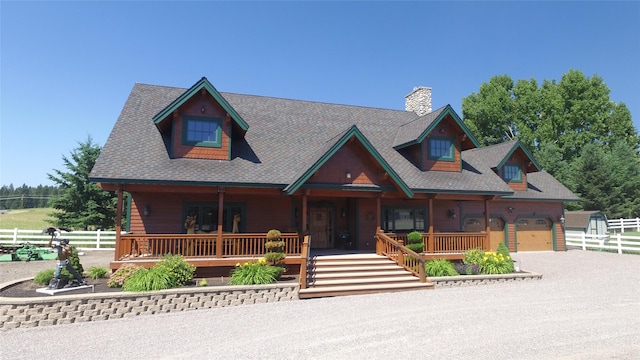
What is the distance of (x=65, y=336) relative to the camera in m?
7.49

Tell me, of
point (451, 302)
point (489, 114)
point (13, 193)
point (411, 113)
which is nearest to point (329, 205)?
point (451, 302)

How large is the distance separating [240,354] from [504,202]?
19.4 metres

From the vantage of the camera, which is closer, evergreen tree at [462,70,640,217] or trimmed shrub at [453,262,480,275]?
trimmed shrub at [453,262,480,275]

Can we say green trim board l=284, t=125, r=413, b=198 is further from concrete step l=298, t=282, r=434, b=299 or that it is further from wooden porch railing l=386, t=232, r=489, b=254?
concrete step l=298, t=282, r=434, b=299

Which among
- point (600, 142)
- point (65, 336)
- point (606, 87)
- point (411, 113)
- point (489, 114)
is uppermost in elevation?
point (606, 87)

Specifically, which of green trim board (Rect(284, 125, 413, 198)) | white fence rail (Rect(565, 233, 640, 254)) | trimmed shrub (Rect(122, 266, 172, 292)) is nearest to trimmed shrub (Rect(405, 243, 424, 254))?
green trim board (Rect(284, 125, 413, 198))

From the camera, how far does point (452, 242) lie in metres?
14.8

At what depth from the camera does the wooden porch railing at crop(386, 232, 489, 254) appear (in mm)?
14297

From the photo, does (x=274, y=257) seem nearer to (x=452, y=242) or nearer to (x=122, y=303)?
(x=122, y=303)

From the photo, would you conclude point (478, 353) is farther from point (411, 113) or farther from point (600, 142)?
point (600, 142)

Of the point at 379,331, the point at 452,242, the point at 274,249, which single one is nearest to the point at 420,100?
the point at 452,242

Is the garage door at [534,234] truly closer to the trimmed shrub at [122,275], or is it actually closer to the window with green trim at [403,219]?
the window with green trim at [403,219]

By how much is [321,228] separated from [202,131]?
6.47 m

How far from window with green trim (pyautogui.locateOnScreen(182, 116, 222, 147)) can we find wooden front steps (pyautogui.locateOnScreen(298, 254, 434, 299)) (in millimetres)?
5791
